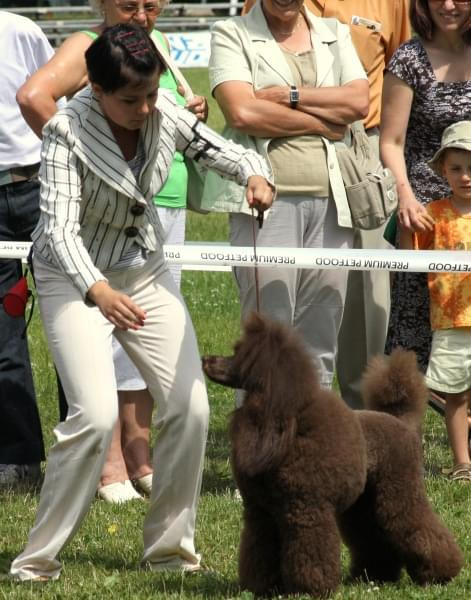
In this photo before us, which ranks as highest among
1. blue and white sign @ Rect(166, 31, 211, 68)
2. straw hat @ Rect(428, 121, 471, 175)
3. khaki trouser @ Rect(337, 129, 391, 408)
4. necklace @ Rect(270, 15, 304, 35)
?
necklace @ Rect(270, 15, 304, 35)

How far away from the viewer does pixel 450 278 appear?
6656mm

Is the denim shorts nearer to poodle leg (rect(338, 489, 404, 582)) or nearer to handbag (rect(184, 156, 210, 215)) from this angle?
handbag (rect(184, 156, 210, 215))

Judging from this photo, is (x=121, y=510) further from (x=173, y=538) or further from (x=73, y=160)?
(x=73, y=160)

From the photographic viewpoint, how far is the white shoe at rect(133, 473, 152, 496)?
6.61m

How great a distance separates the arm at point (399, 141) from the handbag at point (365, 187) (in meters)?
0.18

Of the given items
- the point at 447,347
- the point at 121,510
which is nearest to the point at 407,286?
the point at 447,347

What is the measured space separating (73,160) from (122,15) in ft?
5.36

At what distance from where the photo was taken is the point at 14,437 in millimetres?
6801

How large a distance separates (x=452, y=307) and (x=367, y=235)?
2.15ft

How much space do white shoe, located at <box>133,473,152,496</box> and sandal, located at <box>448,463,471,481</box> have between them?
1612 millimetres

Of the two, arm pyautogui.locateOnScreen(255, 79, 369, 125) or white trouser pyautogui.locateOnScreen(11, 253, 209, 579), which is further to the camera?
arm pyautogui.locateOnScreen(255, 79, 369, 125)

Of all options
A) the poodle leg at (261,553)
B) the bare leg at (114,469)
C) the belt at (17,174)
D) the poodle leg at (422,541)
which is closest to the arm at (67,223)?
the poodle leg at (261,553)

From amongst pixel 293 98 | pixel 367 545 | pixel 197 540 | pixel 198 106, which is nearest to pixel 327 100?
pixel 293 98

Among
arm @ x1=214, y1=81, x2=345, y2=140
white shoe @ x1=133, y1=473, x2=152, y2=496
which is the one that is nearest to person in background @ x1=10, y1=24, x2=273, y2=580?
arm @ x1=214, y1=81, x2=345, y2=140
